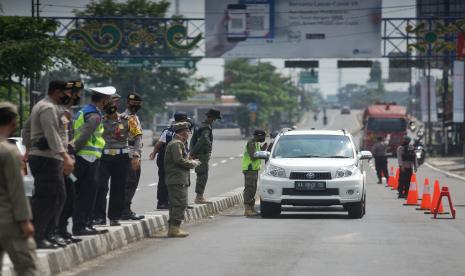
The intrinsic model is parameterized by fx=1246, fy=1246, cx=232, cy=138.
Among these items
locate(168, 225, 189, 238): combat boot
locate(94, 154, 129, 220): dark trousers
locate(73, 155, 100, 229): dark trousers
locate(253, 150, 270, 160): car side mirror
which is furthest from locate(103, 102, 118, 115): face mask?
locate(253, 150, 270, 160): car side mirror

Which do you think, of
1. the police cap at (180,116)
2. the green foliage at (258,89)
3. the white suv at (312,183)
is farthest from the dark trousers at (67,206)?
the green foliage at (258,89)

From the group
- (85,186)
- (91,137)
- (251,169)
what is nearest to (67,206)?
(85,186)

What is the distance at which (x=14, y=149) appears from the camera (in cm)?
868

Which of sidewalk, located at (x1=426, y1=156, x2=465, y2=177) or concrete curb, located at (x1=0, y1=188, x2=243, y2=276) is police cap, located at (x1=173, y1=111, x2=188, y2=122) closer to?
concrete curb, located at (x1=0, y1=188, x2=243, y2=276)

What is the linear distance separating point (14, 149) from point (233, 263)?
534cm

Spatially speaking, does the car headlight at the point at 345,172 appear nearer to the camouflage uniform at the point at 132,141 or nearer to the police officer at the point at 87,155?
the camouflage uniform at the point at 132,141

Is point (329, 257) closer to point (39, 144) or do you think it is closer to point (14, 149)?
point (39, 144)

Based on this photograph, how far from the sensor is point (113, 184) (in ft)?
53.9

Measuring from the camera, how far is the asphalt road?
13.1 meters

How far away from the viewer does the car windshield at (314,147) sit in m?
22.8

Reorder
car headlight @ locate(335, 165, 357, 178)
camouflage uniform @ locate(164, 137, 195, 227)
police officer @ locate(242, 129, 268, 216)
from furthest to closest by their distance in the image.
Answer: police officer @ locate(242, 129, 268, 216) → car headlight @ locate(335, 165, 357, 178) → camouflage uniform @ locate(164, 137, 195, 227)

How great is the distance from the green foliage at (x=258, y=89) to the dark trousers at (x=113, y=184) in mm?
104716

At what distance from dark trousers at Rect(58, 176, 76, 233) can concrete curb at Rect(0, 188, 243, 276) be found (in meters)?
0.28

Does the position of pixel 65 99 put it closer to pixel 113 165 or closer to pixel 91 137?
pixel 91 137
